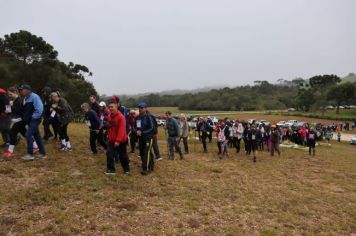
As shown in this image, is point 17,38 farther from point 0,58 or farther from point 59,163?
point 59,163

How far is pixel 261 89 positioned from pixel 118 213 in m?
161

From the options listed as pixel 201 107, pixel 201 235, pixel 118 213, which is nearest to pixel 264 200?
pixel 201 235

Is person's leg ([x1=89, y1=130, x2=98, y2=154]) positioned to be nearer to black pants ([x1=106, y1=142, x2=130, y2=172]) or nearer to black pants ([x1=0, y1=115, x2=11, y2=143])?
black pants ([x1=106, y1=142, x2=130, y2=172])

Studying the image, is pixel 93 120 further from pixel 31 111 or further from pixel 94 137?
pixel 31 111

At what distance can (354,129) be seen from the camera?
173 ft

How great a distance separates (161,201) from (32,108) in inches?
171

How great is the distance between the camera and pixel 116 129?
762cm

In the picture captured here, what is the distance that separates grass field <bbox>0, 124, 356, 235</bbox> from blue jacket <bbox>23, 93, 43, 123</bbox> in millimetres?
1311

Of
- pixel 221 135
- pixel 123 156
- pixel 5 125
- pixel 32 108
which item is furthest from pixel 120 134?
pixel 221 135

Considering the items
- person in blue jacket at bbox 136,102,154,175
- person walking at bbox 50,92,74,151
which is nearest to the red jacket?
person in blue jacket at bbox 136,102,154,175

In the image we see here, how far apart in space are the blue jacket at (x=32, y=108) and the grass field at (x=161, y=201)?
131cm

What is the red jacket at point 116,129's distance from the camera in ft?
24.9

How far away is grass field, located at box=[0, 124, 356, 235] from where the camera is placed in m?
5.71

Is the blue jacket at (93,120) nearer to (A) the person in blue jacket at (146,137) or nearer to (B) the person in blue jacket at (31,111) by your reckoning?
(A) the person in blue jacket at (146,137)
